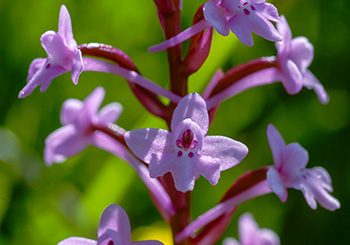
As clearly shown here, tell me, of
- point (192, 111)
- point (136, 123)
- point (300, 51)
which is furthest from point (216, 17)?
point (136, 123)

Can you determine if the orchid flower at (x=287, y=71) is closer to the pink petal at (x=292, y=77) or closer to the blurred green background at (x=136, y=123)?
the pink petal at (x=292, y=77)

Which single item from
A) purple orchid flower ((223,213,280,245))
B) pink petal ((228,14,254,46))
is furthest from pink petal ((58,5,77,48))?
purple orchid flower ((223,213,280,245))

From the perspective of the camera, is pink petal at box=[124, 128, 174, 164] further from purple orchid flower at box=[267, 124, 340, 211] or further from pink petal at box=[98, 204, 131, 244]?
purple orchid flower at box=[267, 124, 340, 211]

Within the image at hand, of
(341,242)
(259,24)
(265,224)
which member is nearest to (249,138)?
(265,224)

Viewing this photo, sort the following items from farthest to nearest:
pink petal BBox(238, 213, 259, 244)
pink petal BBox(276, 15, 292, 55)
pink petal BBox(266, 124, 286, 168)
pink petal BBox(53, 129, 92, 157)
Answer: pink petal BBox(238, 213, 259, 244) → pink petal BBox(53, 129, 92, 157) → pink petal BBox(276, 15, 292, 55) → pink petal BBox(266, 124, 286, 168)

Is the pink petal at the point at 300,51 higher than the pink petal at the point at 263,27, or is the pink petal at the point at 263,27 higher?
the pink petal at the point at 263,27

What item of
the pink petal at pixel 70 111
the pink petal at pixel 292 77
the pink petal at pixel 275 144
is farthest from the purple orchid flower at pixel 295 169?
the pink petal at pixel 70 111

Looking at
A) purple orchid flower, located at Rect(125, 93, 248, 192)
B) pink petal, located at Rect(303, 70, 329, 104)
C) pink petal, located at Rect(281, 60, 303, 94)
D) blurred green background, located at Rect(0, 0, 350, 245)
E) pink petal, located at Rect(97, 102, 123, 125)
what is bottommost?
blurred green background, located at Rect(0, 0, 350, 245)
